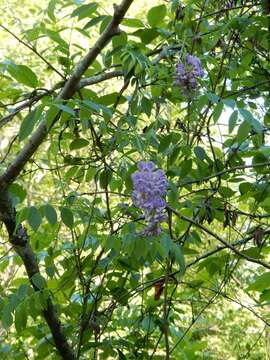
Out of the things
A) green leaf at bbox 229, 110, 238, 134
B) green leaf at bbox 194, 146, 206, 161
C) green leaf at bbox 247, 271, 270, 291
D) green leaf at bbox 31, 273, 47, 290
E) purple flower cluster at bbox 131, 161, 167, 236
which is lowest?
green leaf at bbox 31, 273, 47, 290

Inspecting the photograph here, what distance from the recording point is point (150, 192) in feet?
2.89

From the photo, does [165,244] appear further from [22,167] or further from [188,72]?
[22,167]

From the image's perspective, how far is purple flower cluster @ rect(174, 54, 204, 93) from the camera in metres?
1.04

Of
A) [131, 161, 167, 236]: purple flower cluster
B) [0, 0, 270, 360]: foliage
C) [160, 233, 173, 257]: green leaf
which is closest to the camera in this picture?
[131, 161, 167, 236]: purple flower cluster

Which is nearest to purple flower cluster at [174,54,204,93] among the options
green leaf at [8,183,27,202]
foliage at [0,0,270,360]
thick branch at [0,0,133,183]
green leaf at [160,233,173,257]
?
foliage at [0,0,270,360]

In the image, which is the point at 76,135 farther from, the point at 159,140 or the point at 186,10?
the point at 186,10

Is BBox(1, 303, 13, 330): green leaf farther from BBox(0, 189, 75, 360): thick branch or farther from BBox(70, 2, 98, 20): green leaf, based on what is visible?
BBox(70, 2, 98, 20): green leaf

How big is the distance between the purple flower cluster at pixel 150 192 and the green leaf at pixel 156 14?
0.43 m

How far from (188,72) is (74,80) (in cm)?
24

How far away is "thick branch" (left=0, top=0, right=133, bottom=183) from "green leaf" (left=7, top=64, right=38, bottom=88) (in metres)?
0.06

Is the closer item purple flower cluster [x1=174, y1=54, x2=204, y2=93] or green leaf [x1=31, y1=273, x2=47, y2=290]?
purple flower cluster [x1=174, y1=54, x2=204, y2=93]

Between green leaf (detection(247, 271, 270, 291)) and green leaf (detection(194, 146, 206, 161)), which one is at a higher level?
green leaf (detection(194, 146, 206, 161))

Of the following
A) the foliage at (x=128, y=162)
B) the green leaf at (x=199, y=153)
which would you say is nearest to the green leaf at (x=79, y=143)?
the foliage at (x=128, y=162)

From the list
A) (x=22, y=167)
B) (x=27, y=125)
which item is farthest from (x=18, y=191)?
(x=27, y=125)
